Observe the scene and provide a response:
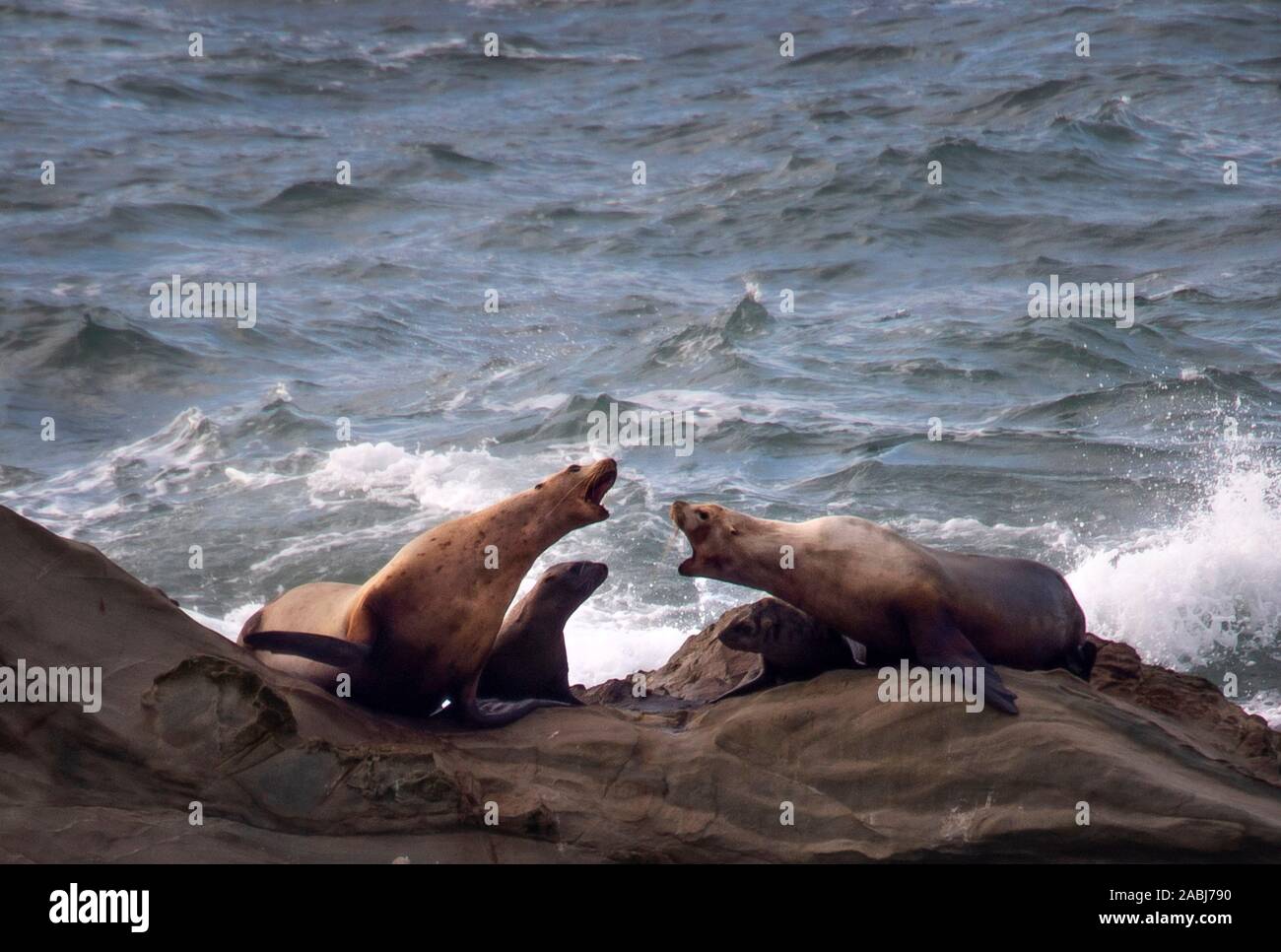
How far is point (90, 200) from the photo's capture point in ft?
76.8

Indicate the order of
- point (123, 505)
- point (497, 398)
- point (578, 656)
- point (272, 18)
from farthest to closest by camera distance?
point (272, 18) → point (497, 398) → point (123, 505) → point (578, 656)

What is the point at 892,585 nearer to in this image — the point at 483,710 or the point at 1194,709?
the point at 1194,709

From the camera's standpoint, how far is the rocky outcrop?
5.89 m

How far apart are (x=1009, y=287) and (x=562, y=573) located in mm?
12748

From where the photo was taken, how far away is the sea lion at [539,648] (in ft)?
26.0

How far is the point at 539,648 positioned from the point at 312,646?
1338 millimetres

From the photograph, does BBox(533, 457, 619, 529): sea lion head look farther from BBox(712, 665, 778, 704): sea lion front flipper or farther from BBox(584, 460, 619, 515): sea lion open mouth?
BBox(712, 665, 778, 704): sea lion front flipper

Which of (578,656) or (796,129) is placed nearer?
(578,656)

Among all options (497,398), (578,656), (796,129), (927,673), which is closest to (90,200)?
(497,398)

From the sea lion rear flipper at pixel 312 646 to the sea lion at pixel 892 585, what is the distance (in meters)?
1.52

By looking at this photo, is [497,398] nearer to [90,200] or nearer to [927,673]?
[90,200]

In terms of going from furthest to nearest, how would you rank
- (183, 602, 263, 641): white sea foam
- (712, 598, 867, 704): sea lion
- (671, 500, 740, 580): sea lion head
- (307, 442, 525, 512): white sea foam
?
(307, 442, 525, 512): white sea foam, (183, 602, 263, 641): white sea foam, (671, 500, 740, 580): sea lion head, (712, 598, 867, 704): sea lion

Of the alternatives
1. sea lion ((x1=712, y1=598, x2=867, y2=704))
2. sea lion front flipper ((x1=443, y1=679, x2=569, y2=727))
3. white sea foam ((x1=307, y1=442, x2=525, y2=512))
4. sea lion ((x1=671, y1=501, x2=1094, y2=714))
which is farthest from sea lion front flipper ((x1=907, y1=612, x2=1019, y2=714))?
white sea foam ((x1=307, y1=442, x2=525, y2=512))

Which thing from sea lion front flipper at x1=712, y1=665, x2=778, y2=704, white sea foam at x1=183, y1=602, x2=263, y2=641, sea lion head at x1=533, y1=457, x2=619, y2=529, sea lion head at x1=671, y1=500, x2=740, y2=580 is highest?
sea lion head at x1=533, y1=457, x2=619, y2=529
